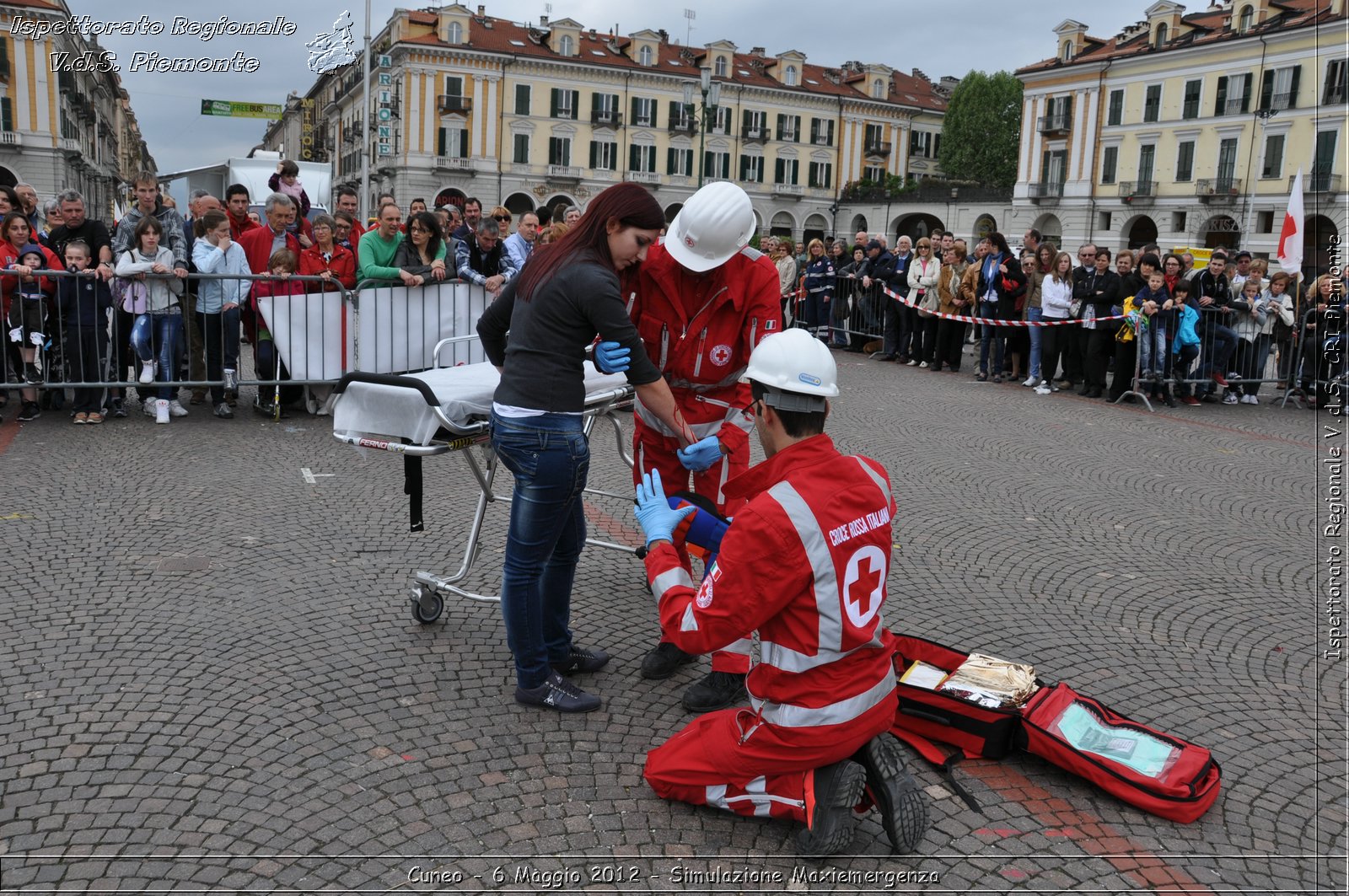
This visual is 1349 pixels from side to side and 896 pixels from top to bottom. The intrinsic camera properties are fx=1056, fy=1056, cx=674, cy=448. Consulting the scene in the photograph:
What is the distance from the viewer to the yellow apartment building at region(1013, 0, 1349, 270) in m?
53.7

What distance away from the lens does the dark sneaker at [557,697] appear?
3982 mm

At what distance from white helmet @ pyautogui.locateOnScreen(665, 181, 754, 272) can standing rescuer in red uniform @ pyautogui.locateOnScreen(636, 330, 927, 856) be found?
987 millimetres

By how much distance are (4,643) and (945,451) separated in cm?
726

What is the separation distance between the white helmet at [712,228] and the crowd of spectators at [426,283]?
516cm

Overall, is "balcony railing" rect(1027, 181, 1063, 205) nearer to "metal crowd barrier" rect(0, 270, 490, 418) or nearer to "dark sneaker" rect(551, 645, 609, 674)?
"metal crowd barrier" rect(0, 270, 490, 418)

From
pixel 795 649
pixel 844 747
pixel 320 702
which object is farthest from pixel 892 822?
pixel 320 702

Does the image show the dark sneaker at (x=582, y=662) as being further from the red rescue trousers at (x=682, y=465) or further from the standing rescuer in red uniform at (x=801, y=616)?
the standing rescuer in red uniform at (x=801, y=616)

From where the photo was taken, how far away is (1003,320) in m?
14.5

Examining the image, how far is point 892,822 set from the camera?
10.3 feet

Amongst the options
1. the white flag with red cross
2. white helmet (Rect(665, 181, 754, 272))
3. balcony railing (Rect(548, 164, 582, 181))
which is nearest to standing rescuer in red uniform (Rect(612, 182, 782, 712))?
white helmet (Rect(665, 181, 754, 272))

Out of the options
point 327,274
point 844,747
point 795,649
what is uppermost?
point 327,274

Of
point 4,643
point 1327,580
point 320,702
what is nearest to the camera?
point 320,702

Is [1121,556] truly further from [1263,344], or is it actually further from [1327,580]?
[1263,344]

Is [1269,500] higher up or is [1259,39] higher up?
[1259,39]
